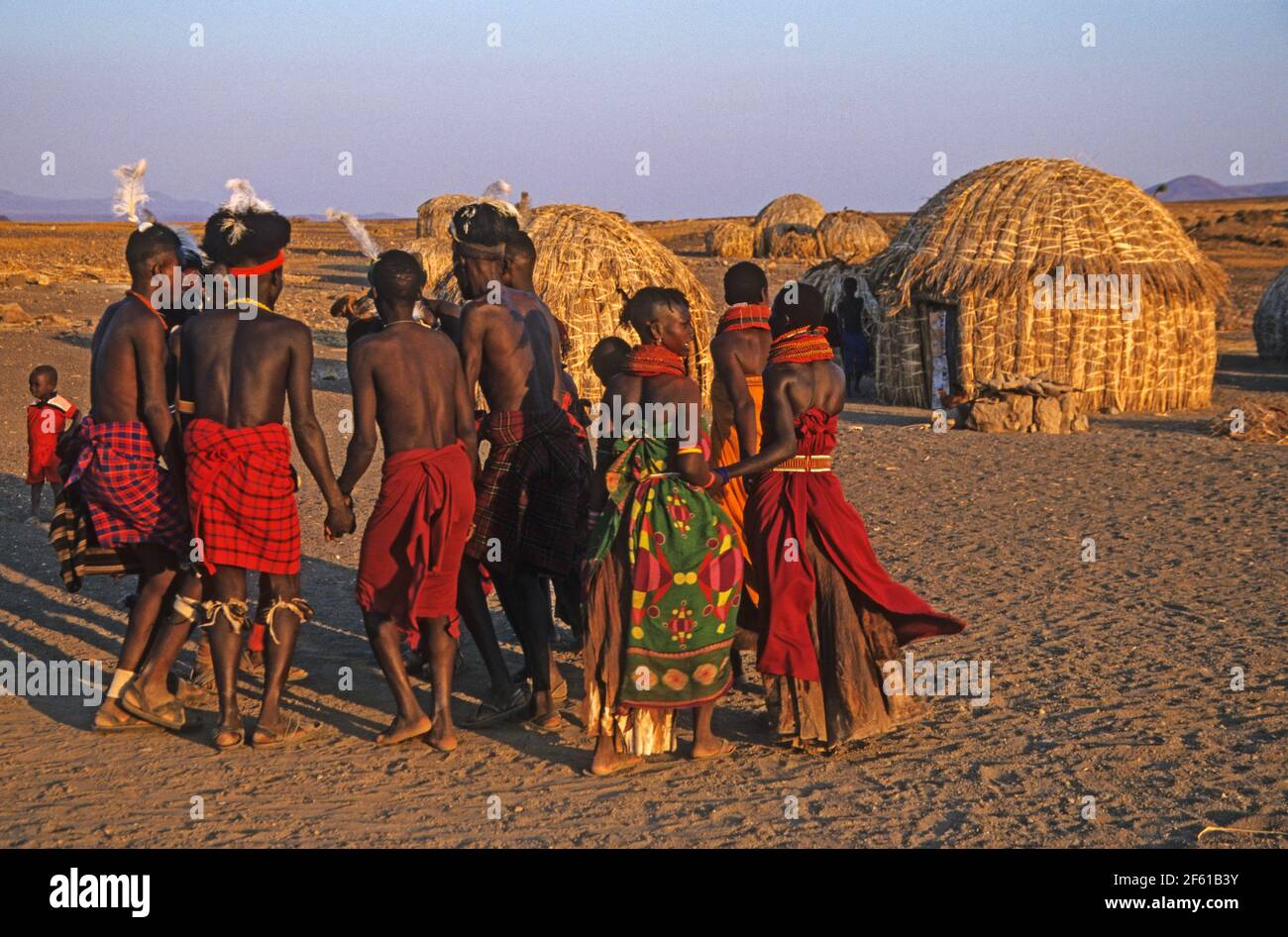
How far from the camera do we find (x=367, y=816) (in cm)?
436

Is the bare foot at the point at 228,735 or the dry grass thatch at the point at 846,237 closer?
the bare foot at the point at 228,735

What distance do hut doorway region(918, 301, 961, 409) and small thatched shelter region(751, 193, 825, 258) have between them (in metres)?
22.5

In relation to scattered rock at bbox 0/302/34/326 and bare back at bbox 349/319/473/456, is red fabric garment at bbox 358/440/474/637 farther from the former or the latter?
scattered rock at bbox 0/302/34/326

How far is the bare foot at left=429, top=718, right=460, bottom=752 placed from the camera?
500cm

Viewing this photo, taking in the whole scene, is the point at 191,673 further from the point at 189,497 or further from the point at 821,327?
the point at 821,327

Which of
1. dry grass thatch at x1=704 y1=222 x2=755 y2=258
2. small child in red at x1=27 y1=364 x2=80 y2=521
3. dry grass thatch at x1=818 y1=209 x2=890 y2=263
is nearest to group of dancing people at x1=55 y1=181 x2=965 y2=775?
small child in red at x1=27 y1=364 x2=80 y2=521

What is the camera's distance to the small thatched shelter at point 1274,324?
18.3m

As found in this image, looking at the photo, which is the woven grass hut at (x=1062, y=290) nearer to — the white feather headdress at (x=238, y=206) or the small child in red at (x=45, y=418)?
the small child in red at (x=45, y=418)

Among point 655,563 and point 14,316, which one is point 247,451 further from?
point 14,316

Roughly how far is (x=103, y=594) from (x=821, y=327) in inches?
177

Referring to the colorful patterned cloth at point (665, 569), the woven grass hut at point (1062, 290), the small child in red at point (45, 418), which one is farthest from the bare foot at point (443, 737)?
the woven grass hut at point (1062, 290)

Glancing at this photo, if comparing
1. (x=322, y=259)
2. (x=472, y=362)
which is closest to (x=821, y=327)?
(x=472, y=362)

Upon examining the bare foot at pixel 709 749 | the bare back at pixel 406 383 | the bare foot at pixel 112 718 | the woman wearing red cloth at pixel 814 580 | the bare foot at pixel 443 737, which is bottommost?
the bare foot at pixel 709 749

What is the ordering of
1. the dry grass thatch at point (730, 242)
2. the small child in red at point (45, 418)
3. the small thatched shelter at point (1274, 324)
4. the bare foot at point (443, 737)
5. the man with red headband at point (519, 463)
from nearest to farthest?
the bare foot at point (443, 737) < the man with red headband at point (519, 463) < the small child in red at point (45, 418) < the small thatched shelter at point (1274, 324) < the dry grass thatch at point (730, 242)
